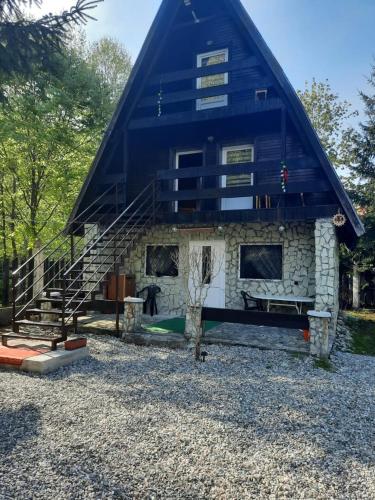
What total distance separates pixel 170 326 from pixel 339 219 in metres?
5.14

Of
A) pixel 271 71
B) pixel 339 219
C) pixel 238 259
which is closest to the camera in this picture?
pixel 339 219

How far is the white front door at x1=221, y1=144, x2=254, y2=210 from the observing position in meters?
10.8

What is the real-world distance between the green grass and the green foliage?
11.7m

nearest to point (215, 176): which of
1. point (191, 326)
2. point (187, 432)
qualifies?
point (191, 326)

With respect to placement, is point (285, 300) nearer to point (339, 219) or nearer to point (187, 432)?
→ point (339, 219)

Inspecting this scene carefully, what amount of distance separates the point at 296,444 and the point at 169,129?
9.63m

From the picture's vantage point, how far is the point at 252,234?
10859 millimetres

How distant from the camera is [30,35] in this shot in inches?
238

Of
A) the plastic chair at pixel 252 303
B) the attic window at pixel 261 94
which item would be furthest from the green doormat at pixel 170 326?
the attic window at pixel 261 94

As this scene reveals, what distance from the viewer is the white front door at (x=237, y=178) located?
1080 centimetres

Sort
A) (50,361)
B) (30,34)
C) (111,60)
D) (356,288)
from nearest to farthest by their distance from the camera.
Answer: (50,361) → (30,34) → (356,288) → (111,60)

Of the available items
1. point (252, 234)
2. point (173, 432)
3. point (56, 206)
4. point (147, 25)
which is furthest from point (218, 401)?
point (56, 206)

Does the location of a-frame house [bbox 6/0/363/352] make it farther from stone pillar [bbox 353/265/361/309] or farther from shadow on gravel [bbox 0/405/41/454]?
stone pillar [bbox 353/265/361/309]

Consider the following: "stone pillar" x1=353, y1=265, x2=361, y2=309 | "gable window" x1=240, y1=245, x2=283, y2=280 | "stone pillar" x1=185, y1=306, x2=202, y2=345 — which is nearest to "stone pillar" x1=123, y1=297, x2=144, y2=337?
"stone pillar" x1=185, y1=306, x2=202, y2=345
